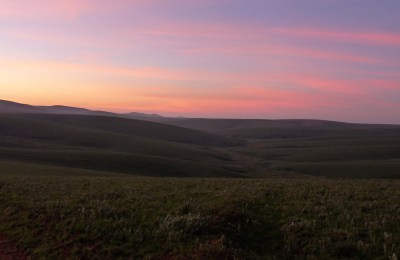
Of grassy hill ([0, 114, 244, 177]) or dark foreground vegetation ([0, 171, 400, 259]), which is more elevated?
dark foreground vegetation ([0, 171, 400, 259])

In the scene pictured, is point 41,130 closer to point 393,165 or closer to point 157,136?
point 157,136

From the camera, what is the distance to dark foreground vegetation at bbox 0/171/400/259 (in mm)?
11414

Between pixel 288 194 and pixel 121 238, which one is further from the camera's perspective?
pixel 288 194

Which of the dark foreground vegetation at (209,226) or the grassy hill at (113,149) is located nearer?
the dark foreground vegetation at (209,226)

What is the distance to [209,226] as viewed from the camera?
1291 centimetres

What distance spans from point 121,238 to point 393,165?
268 ft

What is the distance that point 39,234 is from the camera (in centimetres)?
1377

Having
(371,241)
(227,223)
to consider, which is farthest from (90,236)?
(371,241)

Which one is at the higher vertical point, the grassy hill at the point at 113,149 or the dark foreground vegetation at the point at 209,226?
the dark foreground vegetation at the point at 209,226

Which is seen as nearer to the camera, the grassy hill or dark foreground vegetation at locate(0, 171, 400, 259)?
dark foreground vegetation at locate(0, 171, 400, 259)

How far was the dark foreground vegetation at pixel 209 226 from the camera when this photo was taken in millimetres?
11414

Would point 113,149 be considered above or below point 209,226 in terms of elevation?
below

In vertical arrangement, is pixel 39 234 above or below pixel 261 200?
below

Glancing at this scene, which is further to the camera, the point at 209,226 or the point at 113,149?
the point at 113,149
